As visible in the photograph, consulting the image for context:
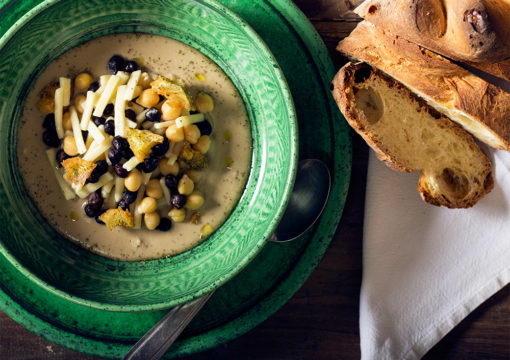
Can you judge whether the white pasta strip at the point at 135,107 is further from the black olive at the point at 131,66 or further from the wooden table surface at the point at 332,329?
the wooden table surface at the point at 332,329

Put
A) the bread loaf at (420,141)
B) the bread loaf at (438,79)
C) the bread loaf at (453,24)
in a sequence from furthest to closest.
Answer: the bread loaf at (420,141), the bread loaf at (438,79), the bread loaf at (453,24)

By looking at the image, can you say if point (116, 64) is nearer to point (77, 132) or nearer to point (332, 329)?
point (77, 132)

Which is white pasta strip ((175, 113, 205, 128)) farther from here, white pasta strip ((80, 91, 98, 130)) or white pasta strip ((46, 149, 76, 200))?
white pasta strip ((46, 149, 76, 200))

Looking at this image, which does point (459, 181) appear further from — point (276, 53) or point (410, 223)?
point (276, 53)

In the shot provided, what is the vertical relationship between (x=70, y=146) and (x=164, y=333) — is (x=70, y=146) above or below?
above

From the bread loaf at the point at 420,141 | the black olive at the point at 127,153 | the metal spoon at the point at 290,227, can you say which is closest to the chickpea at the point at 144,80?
the black olive at the point at 127,153

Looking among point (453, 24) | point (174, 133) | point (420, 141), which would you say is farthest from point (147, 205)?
point (453, 24)

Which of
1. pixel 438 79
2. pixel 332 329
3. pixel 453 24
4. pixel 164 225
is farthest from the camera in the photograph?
pixel 332 329

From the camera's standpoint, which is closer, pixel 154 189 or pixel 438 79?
pixel 438 79
